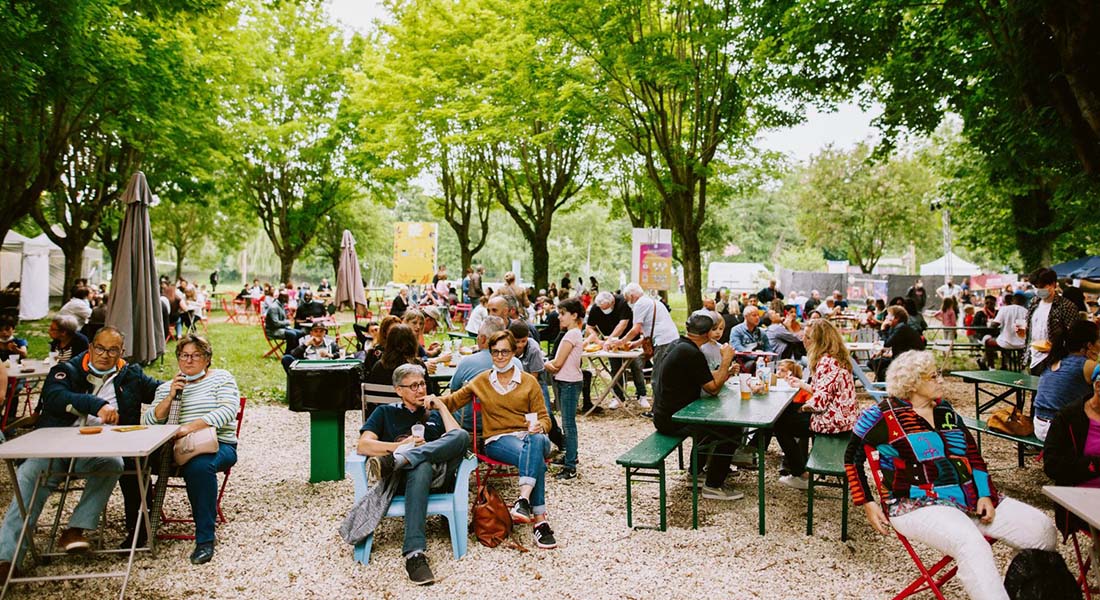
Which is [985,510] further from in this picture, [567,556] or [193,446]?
[193,446]

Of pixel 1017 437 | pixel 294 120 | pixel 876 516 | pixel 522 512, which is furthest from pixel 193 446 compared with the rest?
pixel 294 120

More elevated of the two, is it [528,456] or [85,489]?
[528,456]

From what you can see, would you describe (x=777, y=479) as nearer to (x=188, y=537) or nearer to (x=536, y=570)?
(x=536, y=570)

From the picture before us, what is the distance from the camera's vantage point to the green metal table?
4.81 m

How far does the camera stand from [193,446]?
14.5 feet

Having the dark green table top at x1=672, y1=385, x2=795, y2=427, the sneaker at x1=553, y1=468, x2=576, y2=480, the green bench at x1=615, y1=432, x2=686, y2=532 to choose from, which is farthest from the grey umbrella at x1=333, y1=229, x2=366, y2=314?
the green bench at x1=615, y1=432, x2=686, y2=532

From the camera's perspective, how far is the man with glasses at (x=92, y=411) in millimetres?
4266

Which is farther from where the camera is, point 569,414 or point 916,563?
point 569,414

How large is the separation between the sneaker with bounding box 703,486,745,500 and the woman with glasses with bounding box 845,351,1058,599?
1924 mm

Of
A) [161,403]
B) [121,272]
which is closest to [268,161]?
[121,272]

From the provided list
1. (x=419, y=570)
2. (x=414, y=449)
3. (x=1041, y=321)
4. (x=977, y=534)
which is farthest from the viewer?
(x=1041, y=321)

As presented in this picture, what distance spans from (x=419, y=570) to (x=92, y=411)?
2.40m

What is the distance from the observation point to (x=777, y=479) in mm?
6047

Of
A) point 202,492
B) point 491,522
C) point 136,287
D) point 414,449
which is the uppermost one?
point 136,287
